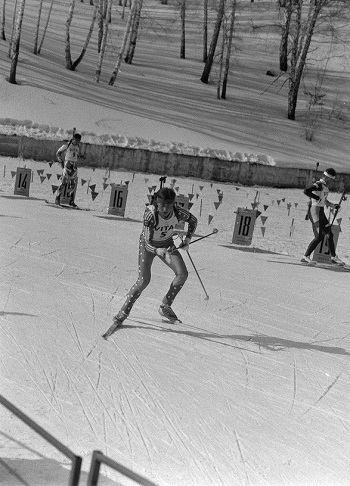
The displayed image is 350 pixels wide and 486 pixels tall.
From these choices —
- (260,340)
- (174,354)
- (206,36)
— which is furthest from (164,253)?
(206,36)

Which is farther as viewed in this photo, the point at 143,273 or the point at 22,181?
the point at 22,181

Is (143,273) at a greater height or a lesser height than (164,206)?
lesser

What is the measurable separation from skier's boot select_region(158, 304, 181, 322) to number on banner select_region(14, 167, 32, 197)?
1041cm

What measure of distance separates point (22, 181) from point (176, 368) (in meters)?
12.1

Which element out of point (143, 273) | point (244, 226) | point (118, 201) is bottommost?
point (118, 201)

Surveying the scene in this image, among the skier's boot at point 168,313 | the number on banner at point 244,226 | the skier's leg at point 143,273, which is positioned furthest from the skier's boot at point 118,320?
the number on banner at point 244,226

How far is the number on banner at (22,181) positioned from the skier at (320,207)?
687cm

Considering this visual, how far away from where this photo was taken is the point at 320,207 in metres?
14.8

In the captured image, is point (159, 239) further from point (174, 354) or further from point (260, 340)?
point (260, 340)

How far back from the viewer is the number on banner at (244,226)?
53.0 feet

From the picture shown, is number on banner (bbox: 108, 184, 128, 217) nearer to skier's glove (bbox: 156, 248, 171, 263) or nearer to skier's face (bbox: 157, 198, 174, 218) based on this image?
skier's glove (bbox: 156, 248, 171, 263)

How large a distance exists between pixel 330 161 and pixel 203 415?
28.0m

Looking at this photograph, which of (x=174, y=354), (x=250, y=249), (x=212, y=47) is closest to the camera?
(x=174, y=354)

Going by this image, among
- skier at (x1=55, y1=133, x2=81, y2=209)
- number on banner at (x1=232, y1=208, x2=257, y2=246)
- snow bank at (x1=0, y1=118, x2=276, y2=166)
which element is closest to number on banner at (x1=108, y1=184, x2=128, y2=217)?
skier at (x1=55, y1=133, x2=81, y2=209)
